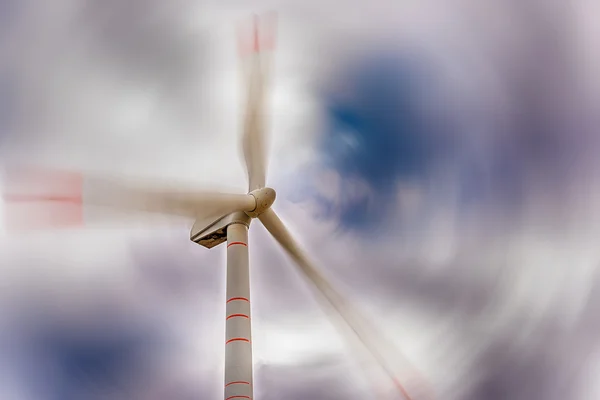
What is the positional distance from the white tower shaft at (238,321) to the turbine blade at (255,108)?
66.8 inches

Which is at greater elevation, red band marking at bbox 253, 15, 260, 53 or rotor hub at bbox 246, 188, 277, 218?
red band marking at bbox 253, 15, 260, 53

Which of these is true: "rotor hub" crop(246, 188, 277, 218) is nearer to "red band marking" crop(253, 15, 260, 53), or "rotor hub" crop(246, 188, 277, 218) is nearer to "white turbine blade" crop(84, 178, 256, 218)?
"white turbine blade" crop(84, 178, 256, 218)

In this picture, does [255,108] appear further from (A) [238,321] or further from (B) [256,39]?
(A) [238,321]

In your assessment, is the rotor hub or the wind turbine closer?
the wind turbine

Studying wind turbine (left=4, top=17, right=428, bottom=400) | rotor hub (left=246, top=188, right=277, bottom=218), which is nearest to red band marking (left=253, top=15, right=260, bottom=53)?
wind turbine (left=4, top=17, right=428, bottom=400)

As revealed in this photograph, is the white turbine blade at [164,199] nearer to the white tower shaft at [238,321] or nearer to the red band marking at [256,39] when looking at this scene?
the white tower shaft at [238,321]

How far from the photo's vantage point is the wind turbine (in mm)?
12797

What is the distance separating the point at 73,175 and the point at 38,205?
34.7 inches

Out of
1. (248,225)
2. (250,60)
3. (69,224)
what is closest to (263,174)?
(248,225)

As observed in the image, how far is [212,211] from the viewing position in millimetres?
15633

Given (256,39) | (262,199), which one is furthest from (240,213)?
(256,39)

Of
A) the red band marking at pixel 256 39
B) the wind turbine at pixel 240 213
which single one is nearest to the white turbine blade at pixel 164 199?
the wind turbine at pixel 240 213

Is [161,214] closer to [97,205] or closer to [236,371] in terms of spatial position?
[97,205]

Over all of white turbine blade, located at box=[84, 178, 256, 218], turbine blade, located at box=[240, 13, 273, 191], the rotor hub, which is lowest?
white turbine blade, located at box=[84, 178, 256, 218]
